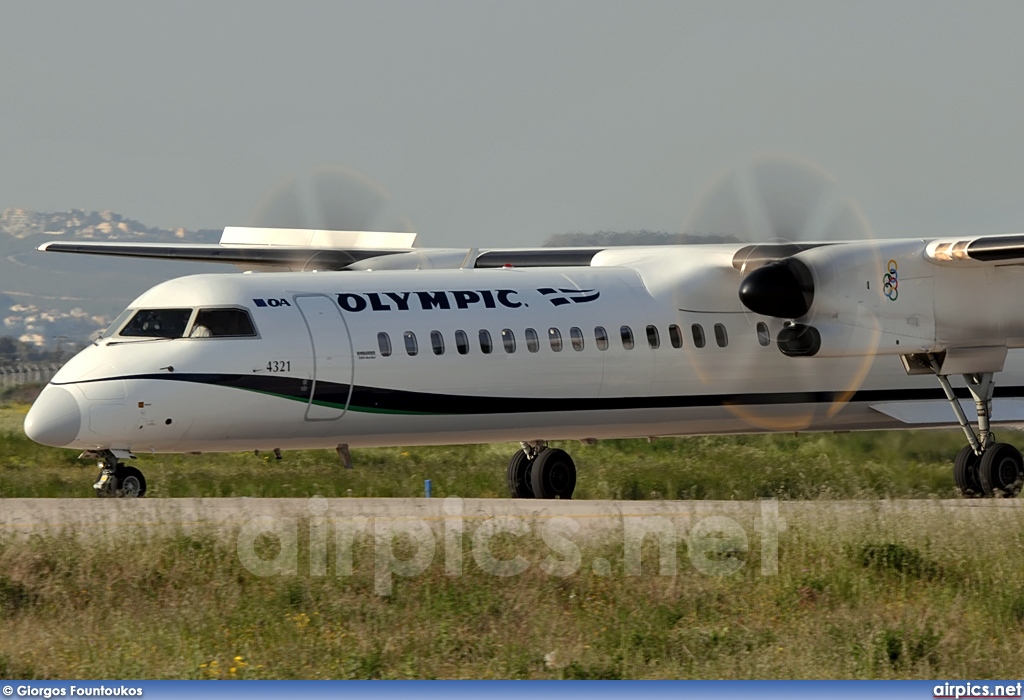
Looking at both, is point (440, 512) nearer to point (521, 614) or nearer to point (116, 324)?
point (116, 324)

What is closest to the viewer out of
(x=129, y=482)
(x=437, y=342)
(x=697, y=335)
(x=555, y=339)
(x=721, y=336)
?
(x=129, y=482)

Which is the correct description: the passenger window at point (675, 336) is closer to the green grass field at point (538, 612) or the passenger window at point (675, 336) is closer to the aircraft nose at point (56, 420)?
the green grass field at point (538, 612)

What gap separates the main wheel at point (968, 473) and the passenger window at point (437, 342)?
8301mm

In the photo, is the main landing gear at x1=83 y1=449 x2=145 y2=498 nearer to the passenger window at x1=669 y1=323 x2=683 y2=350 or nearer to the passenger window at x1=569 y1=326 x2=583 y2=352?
the passenger window at x1=569 y1=326 x2=583 y2=352

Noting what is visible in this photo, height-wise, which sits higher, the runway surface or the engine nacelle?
the engine nacelle

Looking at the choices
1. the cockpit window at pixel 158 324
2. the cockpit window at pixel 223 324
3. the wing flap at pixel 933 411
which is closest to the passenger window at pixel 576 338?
the cockpit window at pixel 223 324

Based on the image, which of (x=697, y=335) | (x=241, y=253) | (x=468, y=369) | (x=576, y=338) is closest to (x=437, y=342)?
(x=468, y=369)

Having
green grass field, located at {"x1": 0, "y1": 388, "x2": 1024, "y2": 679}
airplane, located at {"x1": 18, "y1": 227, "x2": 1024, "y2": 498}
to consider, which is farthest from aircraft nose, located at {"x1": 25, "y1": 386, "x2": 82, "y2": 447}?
green grass field, located at {"x1": 0, "y1": 388, "x2": 1024, "y2": 679}

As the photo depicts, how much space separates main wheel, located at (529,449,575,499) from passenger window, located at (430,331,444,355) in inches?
130

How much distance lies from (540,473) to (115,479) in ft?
21.4

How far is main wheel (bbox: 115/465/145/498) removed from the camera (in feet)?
63.6

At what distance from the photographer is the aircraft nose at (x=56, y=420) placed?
1836 centimetres

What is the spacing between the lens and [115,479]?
63.4 ft

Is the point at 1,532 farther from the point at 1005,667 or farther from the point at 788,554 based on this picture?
the point at 1005,667
